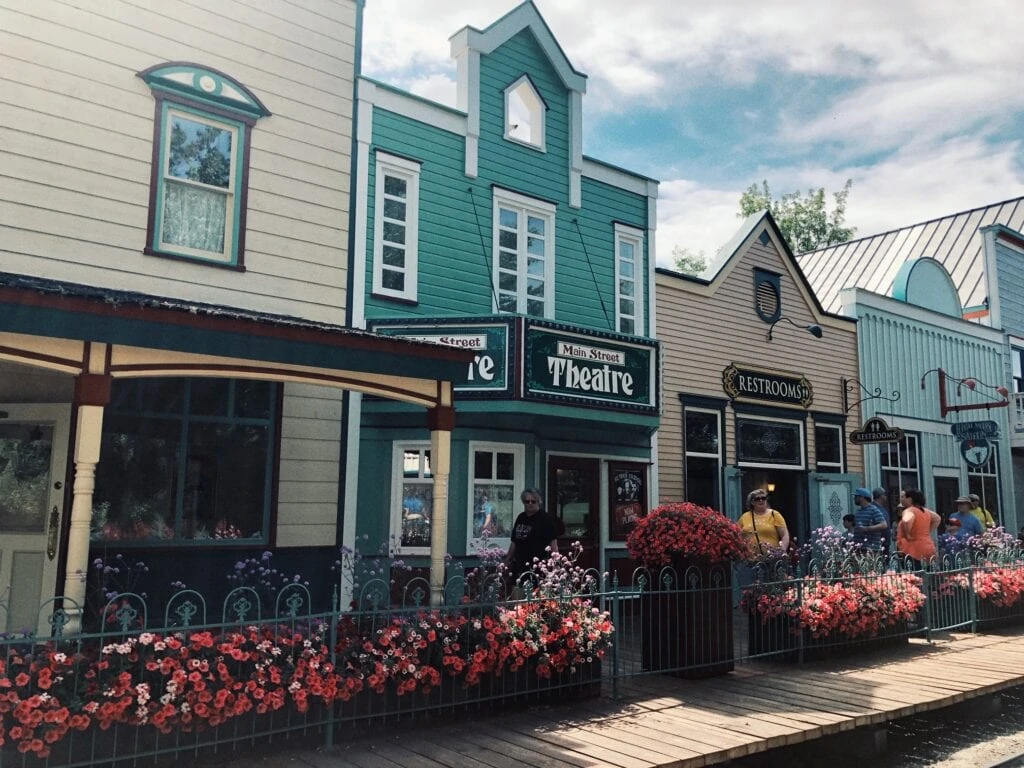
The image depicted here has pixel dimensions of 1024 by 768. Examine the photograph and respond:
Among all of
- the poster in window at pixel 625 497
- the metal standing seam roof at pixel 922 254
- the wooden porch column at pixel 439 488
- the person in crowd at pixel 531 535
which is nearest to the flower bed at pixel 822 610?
the person in crowd at pixel 531 535

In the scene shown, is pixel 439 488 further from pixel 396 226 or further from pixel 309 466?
pixel 396 226

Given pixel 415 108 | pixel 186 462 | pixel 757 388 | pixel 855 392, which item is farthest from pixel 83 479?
pixel 855 392

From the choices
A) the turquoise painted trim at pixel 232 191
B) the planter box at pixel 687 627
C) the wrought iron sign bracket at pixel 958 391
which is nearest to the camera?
the planter box at pixel 687 627

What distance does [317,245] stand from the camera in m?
10.2

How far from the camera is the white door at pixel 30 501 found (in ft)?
25.7

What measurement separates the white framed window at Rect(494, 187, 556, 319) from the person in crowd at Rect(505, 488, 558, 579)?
11.9ft

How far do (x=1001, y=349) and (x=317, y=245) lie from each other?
61.0 feet

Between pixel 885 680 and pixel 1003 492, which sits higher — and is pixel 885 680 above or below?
below

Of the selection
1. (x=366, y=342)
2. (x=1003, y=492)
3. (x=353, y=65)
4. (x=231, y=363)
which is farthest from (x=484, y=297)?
(x=1003, y=492)

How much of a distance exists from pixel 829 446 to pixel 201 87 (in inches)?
511

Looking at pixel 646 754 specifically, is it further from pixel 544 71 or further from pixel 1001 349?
pixel 1001 349

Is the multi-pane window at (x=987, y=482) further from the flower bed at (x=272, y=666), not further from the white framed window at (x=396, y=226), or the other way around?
the flower bed at (x=272, y=666)

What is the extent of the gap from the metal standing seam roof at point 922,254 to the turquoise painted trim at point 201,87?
16.8m

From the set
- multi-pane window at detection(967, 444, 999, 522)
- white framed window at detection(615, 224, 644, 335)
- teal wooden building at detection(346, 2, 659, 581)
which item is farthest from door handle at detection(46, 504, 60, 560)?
multi-pane window at detection(967, 444, 999, 522)
